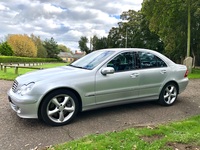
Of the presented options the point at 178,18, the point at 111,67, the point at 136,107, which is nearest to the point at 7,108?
the point at 111,67

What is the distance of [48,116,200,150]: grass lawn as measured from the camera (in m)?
3.18

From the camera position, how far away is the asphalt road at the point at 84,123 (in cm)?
360

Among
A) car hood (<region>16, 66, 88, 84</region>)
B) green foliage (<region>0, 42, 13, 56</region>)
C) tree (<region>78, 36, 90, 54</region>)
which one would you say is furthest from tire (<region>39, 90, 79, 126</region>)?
tree (<region>78, 36, 90, 54</region>)

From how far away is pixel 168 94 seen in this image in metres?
5.79

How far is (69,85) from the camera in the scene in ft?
14.1

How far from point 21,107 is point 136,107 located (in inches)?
115

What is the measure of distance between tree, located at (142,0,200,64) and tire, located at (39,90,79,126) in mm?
15116

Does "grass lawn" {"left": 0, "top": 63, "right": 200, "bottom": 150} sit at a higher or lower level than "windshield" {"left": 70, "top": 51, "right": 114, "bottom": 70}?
lower

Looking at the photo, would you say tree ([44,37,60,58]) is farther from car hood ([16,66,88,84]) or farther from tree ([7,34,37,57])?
car hood ([16,66,88,84])

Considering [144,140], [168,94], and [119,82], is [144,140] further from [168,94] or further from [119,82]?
[168,94]

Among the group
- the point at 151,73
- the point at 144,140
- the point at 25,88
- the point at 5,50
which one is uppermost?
the point at 5,50

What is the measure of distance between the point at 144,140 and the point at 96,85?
1.62m

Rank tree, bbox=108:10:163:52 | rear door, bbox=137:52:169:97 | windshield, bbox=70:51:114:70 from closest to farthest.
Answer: windshield, bbox=70:51:114:70 < rear door, bbox=137:52:169:97 < tree, bbox=108:10:163:52

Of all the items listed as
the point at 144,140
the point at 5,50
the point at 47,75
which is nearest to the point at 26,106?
the point at 47,75
